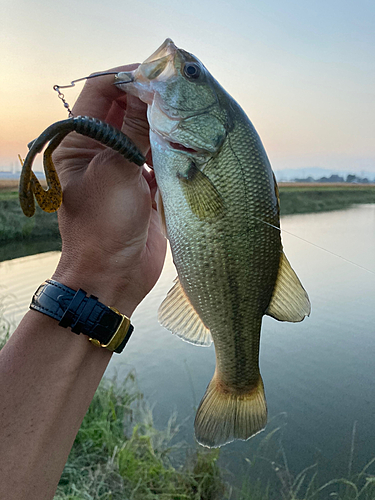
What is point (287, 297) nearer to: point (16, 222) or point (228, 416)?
point (228, 416)

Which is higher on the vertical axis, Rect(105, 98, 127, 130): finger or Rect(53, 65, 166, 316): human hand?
Rect(105, 98, 127, 130): finger

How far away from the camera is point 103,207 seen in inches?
70.9

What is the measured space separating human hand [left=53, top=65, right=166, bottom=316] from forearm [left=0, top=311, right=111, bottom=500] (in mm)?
259

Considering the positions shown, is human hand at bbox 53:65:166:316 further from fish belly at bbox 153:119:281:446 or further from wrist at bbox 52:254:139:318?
fish belly at bbox 153:119:281:446

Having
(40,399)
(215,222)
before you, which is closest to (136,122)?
(215,222)

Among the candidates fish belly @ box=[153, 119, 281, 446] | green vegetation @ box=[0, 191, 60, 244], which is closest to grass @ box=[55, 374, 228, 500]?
fish belly @ box=[153, 119, 281, 446]

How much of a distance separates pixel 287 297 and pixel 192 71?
1.13 m

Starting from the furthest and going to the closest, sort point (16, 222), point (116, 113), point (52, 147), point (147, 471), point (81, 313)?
point (16, 222) < point (147, 471) < point (116, 113) < point (81, 313) < point (52, 147)

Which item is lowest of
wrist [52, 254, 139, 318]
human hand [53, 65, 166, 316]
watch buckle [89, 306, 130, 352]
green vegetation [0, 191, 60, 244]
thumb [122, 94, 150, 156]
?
green vegetation [0, 191, 60, 244]

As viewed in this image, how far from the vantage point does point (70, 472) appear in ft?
13.7


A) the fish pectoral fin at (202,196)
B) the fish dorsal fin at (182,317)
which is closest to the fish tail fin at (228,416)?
the fish dorsal fin at (182,317)

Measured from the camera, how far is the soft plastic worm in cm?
142

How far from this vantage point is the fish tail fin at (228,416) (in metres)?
1.71

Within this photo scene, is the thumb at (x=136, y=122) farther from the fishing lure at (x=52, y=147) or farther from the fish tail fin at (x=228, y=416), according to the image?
the fish tail fin at (x=228, y=416)
